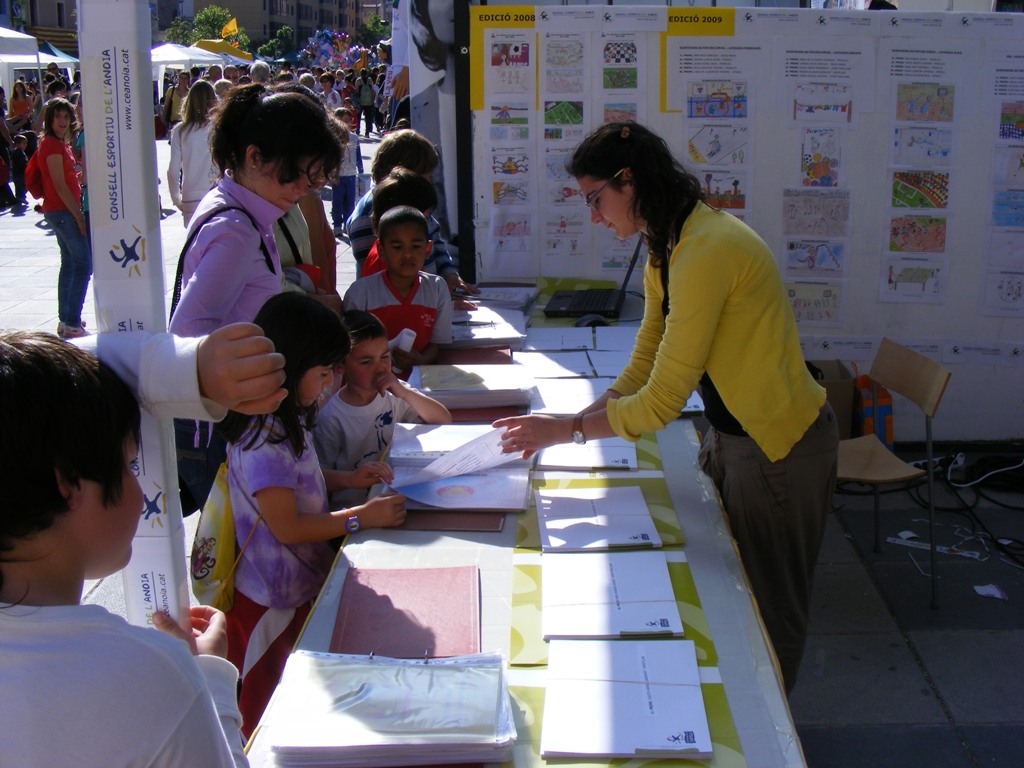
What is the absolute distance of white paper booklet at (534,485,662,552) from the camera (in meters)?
2.04

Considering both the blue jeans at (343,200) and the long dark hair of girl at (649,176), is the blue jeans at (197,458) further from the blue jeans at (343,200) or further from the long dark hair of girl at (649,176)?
the blue jeans at (343,200)

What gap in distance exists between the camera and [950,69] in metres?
4.38

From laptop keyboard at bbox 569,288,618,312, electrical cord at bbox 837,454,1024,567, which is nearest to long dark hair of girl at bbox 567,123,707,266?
laptop keyboard at bbox 569,288,618,312

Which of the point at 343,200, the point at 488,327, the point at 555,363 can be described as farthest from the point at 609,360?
the point at 343,200

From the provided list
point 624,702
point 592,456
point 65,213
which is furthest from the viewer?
point 65,213

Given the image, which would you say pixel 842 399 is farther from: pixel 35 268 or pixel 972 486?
pixel 35 268

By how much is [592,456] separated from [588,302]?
1.64 m

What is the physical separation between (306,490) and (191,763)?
4.15ft

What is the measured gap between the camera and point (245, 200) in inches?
87.4

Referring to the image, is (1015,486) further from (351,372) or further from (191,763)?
(191,763)

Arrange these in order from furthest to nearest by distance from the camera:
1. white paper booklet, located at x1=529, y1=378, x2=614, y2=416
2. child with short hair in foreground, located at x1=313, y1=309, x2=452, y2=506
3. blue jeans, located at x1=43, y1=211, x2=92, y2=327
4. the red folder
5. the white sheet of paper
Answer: blue jeans, located at x1=43, y1=211, x2=92, y2=327 → white paper booklet, located at x1=529, y1=378, x2=614, y2=416 → child with short hair in foreground, located at x1=313, y1=309, x2=452, y2=506 → the white sheet of paper → the red folder

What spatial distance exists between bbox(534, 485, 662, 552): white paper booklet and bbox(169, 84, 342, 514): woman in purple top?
0.78 m

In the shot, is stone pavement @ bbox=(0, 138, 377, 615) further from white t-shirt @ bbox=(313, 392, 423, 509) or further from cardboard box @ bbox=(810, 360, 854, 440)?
cardboard box @ bbox=(810, 360, 854, 440)

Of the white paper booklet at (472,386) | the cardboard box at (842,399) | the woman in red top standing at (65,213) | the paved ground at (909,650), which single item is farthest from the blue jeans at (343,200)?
the white paper booklet at (472,386)
